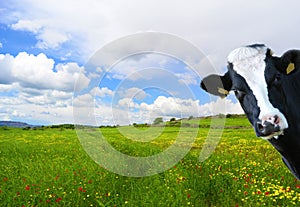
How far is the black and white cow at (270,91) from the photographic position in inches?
157

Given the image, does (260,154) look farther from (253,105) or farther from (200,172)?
(253,105)

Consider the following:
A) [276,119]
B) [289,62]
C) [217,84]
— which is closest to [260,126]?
[276,119]

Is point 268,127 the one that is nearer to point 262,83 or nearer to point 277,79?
point 262,83

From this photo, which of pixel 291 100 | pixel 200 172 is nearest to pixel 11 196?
pixel 200 172

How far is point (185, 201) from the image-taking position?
233 inches

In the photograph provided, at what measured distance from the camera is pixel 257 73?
4223mm

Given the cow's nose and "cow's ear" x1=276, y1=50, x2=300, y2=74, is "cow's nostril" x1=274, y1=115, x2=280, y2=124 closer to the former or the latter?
the cow's nose

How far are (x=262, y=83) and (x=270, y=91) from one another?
140mm

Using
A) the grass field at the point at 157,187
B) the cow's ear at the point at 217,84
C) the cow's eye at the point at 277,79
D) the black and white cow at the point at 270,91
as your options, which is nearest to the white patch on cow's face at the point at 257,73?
the black and white cow at the point at 270,91

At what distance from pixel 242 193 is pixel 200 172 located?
181 cm

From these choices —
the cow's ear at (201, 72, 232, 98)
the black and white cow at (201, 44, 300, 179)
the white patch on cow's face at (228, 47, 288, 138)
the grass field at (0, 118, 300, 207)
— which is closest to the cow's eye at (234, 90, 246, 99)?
the black and white cow at (201, 44, 300, 179)

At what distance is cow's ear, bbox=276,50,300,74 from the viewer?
427cm

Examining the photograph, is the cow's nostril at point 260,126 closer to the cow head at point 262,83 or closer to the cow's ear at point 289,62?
the cow head at point 262,83

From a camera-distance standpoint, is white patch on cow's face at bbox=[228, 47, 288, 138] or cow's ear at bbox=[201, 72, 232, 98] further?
cow's ear at bbox=[201, 72, 232, 98]
